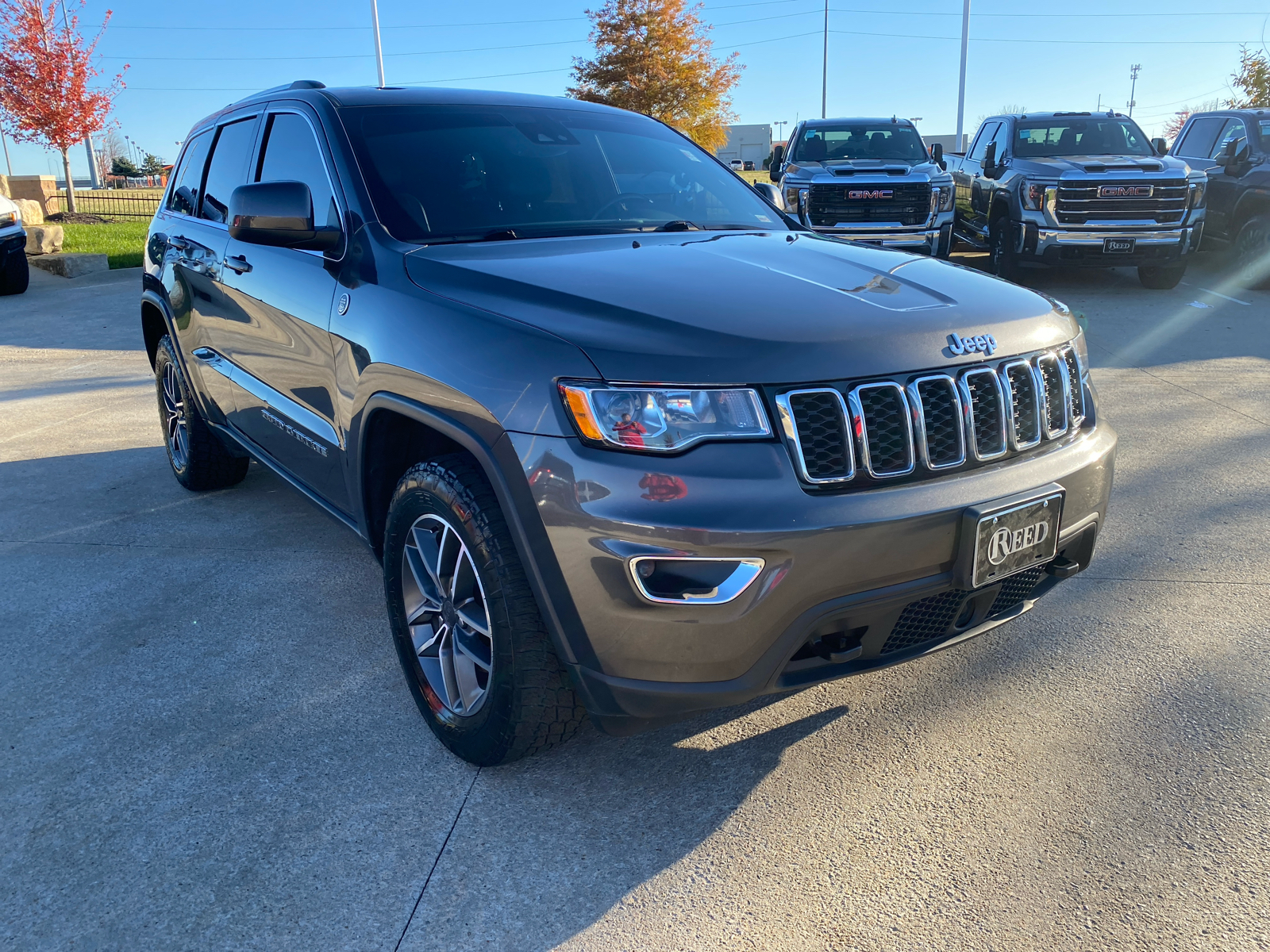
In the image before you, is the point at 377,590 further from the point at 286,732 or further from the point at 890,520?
the point at 890,520

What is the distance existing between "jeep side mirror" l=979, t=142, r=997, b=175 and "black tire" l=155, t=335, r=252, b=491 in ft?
32.9

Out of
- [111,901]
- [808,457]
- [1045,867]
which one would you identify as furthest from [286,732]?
[1045,867]

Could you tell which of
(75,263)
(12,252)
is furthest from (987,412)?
(75,263)

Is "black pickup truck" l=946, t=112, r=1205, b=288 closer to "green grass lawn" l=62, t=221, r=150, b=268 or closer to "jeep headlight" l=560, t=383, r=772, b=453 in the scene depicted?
"jeep headlight" l=560, t=383, r=772, b=453

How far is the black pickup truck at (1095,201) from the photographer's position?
401 inches

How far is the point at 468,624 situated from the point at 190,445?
2887mm

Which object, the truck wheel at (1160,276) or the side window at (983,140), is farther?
the side window at (983,140)

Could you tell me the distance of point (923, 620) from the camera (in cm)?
226

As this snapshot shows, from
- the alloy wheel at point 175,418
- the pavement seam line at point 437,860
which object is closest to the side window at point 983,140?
the alloy wheel at point 175,418

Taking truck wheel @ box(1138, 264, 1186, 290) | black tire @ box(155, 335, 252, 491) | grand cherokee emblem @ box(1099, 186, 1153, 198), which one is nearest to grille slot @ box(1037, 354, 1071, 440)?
black tire @ box(155, 335, 252, 491)

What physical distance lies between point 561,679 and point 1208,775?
167 cm

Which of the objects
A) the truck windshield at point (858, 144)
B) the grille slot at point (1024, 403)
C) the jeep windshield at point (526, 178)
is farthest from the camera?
the truck windshield at point (858, 144)

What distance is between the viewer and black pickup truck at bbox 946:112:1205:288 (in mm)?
10195

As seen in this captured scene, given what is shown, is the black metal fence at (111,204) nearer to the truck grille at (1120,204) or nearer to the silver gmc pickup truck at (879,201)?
the silver gmc pickup truck at (879,201)
